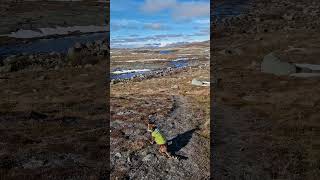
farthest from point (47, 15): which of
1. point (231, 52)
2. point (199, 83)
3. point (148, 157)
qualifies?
point (148, 157)

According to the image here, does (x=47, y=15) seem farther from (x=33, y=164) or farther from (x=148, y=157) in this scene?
(x=148, y=157)

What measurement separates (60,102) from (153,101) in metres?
7.74

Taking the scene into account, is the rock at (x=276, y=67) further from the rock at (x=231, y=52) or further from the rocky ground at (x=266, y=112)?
the rock at (x=231, y=52)

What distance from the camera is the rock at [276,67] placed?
1755 inches

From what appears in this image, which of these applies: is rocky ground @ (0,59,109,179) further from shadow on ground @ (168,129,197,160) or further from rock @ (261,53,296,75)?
rock @ (261,53,296,75)

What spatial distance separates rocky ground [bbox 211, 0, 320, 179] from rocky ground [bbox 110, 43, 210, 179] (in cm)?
102

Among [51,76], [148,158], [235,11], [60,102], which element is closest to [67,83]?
[51,76]

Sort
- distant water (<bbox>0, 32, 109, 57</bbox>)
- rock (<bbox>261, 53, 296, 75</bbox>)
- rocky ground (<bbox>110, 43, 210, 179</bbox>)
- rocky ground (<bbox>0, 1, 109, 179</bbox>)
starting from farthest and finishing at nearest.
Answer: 1. distant water (<bbox>0, 32, 109, 57</bbox>)
2. rock (<bbox>261, 53, 296, 75</bbox>)
3. rocky ground (<bbox>0, 1, 109, 179</bbox>)
4. rocky ground (<bbox>110, 43, 210, 179</bbox>)

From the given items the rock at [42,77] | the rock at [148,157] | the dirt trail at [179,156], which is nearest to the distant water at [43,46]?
the rock at [42,77]

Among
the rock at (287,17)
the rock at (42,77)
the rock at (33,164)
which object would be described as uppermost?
the rock at (287,17)

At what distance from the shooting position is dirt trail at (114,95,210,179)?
19328mm

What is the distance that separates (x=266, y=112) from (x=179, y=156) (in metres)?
11.8

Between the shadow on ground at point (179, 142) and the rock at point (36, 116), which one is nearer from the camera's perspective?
the shadow on ground at point (179, 142)

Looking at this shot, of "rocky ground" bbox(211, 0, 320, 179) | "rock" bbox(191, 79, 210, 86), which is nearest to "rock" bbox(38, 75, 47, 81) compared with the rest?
"rock" bbox(191, 79, 210, 86)
